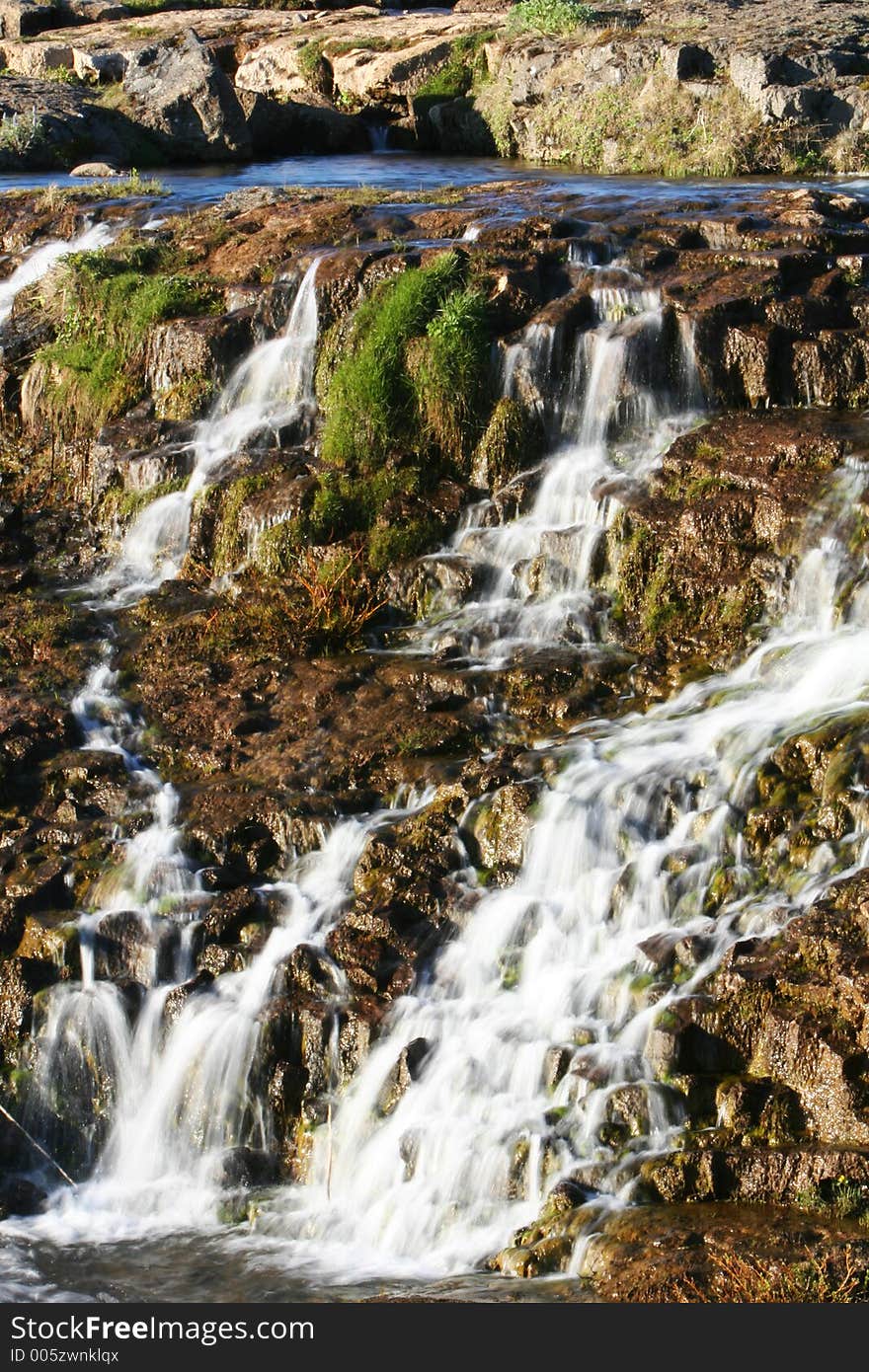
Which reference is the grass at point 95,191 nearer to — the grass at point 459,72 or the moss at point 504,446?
the grass at point 459,72

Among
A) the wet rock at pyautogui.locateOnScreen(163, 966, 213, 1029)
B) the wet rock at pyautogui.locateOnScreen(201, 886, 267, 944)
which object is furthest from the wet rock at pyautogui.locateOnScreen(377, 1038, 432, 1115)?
the wet rock at pyautogui.locateOnScreen(201, 886, 267, 944)

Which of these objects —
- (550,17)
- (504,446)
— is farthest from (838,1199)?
(550,17)

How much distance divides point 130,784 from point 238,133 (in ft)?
54.3

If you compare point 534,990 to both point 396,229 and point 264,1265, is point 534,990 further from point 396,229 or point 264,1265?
point 396,229

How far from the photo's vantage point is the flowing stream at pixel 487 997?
29.0 ft

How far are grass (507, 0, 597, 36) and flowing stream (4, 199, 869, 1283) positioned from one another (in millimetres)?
15405

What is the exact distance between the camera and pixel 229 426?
579 inches

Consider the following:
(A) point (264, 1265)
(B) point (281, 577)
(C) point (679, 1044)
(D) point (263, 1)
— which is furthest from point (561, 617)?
(D) point (263, 1)

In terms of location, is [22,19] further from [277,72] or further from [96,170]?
[96,170]

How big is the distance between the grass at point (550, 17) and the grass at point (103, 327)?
441 inches

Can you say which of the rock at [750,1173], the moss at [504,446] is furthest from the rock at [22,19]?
the rock at [750,1173]

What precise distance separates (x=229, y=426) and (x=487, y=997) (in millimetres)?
6731

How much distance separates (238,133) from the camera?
25.4 meters

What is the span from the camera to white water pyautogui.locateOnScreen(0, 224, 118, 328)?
56.7 feet
